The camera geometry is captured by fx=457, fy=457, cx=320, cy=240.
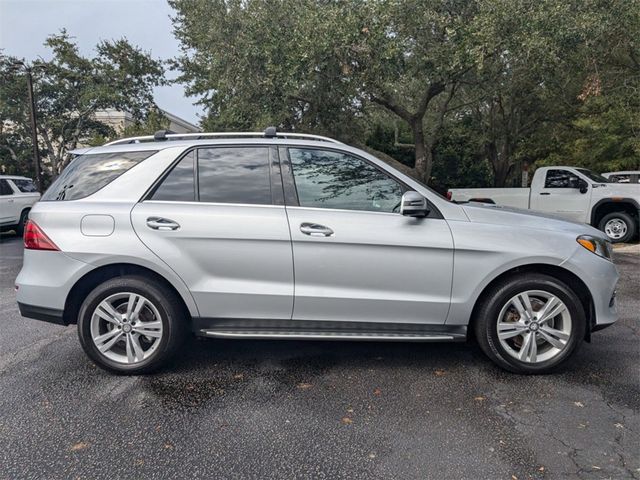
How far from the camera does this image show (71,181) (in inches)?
145

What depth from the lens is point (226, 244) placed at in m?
3.42

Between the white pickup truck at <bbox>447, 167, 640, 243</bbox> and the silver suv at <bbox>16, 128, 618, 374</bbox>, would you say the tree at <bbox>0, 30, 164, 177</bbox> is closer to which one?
the white pickup truck at <bbox>447, 167, 640, 243</bbox>

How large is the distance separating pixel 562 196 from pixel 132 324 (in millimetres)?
10679

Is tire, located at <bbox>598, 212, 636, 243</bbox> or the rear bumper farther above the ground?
the rear bumper

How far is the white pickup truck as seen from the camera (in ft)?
34.4

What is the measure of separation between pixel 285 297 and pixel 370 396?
0.93 metres

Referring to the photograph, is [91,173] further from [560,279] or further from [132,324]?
[560,279]

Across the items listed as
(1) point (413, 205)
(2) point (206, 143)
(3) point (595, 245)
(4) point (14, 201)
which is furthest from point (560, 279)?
(4) point (14, 201)

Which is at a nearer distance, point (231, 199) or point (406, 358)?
point (231, 199)

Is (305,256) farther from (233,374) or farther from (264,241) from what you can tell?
(233,374)

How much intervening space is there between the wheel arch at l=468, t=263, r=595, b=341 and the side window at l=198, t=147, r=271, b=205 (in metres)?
1.80

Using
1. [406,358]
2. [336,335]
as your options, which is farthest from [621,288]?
[336,335]

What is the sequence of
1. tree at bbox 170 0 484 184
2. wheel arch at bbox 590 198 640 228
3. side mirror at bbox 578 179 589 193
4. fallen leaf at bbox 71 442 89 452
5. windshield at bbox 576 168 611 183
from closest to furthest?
1. fallen leaf at bbox 71 442 89 452
2. tree at bbox 170 0 484 184
3. wheel arch at bbox 590 198 640 228
4. side mirror at bbox 578 179 589 193
5. windshield at bbox 576 168 611 183

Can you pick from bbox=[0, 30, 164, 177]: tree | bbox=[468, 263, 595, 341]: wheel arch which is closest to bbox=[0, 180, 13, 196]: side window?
bbox=[0, 30, 164, 177]: tree
